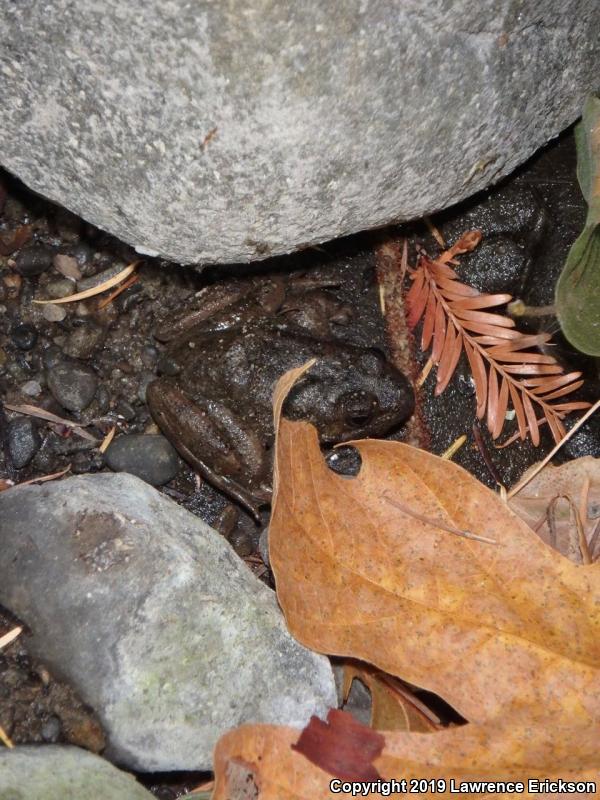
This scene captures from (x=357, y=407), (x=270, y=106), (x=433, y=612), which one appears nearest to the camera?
(x=270, y=106)

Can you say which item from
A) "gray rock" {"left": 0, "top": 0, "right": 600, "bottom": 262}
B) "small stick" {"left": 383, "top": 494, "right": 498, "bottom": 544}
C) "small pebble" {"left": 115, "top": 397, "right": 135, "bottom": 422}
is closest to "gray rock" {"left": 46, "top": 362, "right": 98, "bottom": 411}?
"small pebble" {"left": 115, "top": 397, "right": 135, "bottom": 422}

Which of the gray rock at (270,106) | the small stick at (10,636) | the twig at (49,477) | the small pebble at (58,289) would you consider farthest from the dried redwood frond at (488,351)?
the small stick at (10,636)

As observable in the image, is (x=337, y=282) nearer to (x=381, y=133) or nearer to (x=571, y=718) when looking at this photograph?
(x=381, y=133)

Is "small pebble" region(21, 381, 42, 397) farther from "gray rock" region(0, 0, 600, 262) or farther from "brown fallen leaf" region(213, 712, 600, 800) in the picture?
"brown fallen leaf" region(213, 712, 600, 800)

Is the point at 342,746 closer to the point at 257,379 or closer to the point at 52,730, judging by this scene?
the point at 52,730

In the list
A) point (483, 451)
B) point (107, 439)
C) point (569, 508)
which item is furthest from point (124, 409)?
point (569, 508)

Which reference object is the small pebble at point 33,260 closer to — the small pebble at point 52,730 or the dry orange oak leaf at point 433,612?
the dry orange oak leaf at point 433,612
